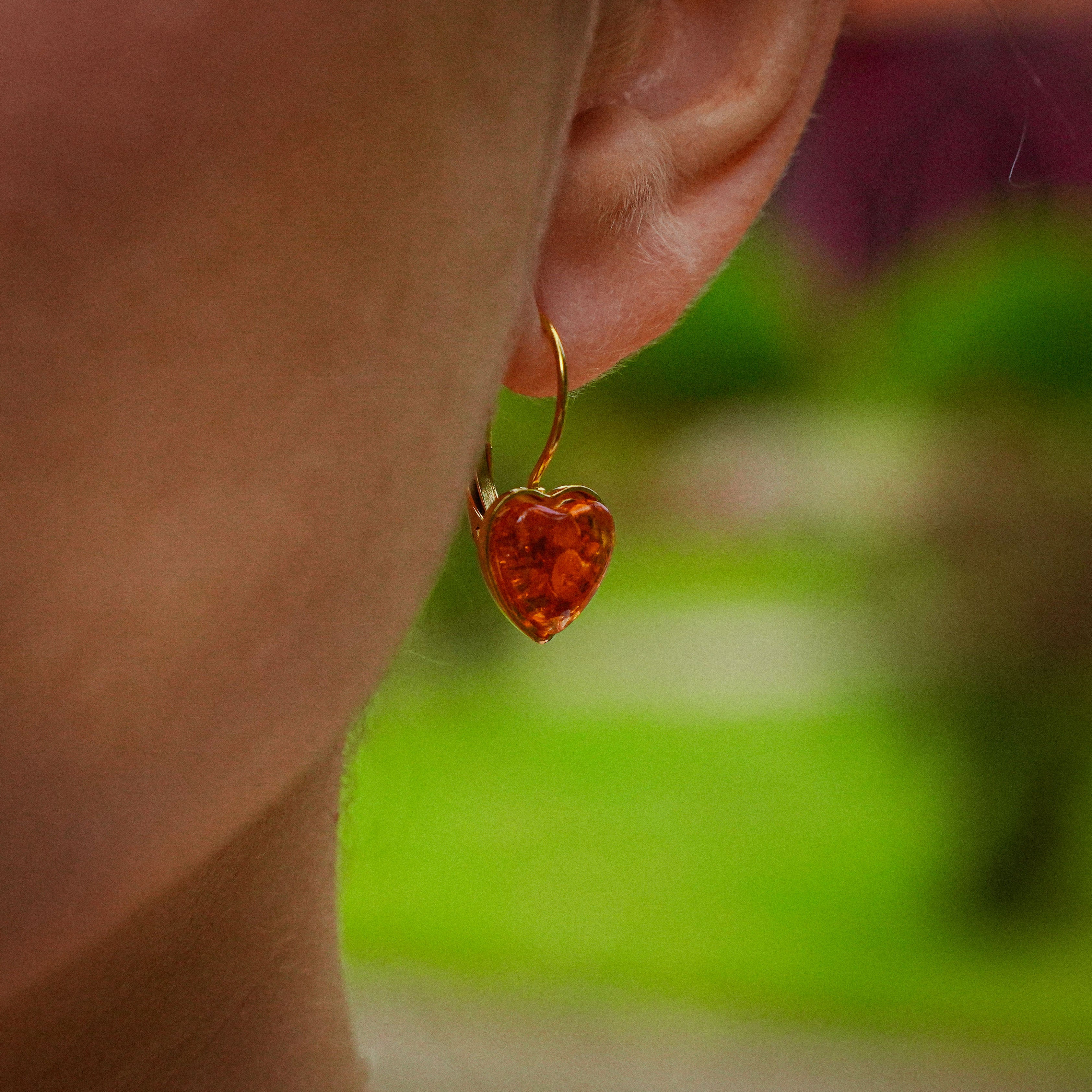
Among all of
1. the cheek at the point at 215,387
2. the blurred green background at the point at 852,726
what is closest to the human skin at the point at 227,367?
the cheek at the point at 215,387

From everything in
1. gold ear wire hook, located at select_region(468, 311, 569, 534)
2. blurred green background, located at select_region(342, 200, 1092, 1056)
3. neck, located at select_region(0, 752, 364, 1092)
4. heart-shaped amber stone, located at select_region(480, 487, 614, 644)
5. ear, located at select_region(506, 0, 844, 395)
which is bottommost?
blurred green background, located at select_region(342, 200, 1092, 1056)

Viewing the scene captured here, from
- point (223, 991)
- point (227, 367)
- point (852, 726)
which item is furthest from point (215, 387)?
point (852, 726)

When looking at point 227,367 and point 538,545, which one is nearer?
point 227,367

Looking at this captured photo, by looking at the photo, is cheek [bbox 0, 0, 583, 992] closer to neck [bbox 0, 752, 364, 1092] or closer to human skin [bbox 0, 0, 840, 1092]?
human skin [bbox 0, 0, 840, 1092]

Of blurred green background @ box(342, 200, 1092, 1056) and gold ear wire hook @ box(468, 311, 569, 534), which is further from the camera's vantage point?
blurred green background @ box(342, 200, 1092, 1056)

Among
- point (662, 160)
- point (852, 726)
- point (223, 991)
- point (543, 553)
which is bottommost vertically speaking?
point (852, 726)

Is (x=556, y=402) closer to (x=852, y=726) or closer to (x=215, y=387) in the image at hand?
(x=215, y=387)

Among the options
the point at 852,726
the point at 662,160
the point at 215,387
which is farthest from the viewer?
the point at 852,726

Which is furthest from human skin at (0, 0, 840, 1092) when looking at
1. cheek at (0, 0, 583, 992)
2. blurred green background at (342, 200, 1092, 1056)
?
blurred green background at (342, 200, 1092, 1056)

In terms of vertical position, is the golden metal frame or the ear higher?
the ear

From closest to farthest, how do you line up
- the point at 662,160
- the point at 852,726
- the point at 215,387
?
the point at 215,387 → the point at 662,160 → the point at 852,726
